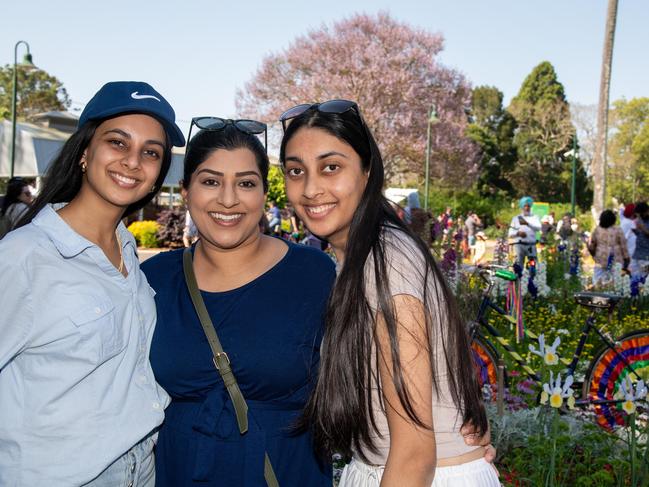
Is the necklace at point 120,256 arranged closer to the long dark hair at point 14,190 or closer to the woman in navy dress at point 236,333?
the woman in navy dress at point 236,333

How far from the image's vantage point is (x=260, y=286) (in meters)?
2.46

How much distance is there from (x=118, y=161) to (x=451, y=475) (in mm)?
1533

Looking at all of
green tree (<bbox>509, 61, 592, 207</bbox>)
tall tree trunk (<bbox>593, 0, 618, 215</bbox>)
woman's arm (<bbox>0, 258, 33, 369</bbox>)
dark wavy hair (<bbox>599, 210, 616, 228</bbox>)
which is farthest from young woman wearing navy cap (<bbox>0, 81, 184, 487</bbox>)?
green tree (<bbox>509, 61, 592, 207</bbox>)

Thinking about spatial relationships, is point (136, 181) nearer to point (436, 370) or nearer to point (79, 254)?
point (79, 254)

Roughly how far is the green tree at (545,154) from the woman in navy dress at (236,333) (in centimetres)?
5031

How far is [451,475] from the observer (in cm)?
189

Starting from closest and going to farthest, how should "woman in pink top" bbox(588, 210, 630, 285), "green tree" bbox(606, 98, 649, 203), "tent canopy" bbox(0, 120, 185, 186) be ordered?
1. "woman in pink top" bbox(588, 210, 630, 285)
2. "tent canopy" bbox(0, 120, 185, 186)
3. "green tree" bbox(606, 98, 649, 203)

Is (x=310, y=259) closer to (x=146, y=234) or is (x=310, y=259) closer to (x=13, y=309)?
(x=13, y=309)

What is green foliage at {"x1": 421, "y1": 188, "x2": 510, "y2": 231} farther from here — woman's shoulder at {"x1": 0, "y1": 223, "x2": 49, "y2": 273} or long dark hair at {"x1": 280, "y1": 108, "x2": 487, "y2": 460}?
woman's shoulder at {"x1": 0, "y1": 223, "x2": 49, "y2": 273}

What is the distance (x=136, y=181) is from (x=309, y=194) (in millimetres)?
686

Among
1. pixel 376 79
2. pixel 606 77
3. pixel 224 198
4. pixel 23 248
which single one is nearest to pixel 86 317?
pixel 23 248

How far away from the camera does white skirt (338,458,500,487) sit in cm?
189

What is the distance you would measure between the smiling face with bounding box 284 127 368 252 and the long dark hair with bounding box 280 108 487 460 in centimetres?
4

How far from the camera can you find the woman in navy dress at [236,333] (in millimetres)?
2264
